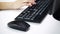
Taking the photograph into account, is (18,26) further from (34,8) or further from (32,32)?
(34,8)

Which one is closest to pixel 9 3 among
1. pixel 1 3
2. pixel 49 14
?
pixel 1 3

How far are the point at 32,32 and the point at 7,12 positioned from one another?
0.30 m

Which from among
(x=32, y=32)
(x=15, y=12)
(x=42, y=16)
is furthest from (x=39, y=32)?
(x=15, y=12)

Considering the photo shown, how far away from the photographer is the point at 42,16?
0.70m

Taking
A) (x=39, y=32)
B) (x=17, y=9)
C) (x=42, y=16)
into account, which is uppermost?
(x=17, y=9)

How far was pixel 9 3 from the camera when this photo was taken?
0.84 meters

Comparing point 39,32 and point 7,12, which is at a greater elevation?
point 7,12

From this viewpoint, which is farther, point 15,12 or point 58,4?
point 15,12

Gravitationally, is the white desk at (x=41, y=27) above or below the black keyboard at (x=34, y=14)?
below

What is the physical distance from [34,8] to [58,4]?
0.17m

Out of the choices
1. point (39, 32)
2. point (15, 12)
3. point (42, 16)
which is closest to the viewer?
point (39, 32)

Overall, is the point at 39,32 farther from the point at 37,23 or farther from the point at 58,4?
the point at 58,4

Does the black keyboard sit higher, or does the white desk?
the black keyboard

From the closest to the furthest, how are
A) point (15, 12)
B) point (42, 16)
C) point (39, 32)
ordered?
point (39, 32), point (42, 16), point (15, 12)
